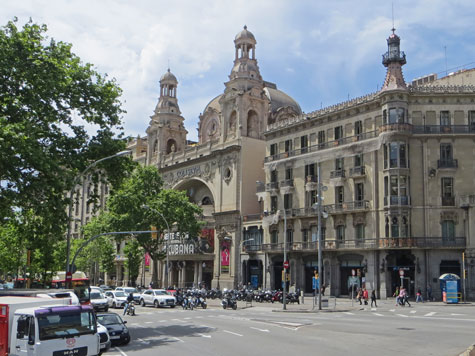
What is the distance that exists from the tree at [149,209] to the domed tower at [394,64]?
26.3 m

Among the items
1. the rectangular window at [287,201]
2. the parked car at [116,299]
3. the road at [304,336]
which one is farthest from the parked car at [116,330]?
the rectangular window at [287,201]

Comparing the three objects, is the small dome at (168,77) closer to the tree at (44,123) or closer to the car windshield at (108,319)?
the tree at (44,123)

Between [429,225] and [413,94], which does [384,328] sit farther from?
[413,94]

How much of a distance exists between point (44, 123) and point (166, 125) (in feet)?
181

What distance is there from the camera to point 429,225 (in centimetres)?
4672

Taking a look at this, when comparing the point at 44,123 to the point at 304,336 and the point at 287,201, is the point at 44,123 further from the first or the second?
the point at 287,201

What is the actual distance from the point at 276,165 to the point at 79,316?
147ft

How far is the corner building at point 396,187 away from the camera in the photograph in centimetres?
4628

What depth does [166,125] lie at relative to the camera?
8019 centimetres

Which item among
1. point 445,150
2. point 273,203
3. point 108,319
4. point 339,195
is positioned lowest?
point 108,319

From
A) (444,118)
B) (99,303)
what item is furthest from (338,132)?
(99,303)

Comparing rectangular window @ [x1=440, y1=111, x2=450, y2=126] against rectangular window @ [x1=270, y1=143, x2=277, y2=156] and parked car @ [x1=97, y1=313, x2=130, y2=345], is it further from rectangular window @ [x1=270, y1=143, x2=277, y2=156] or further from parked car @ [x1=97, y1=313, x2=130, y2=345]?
parked car @ [x1=97, y1=313, x2=130, y2=345]

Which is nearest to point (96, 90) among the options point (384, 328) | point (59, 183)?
point (59, 183)

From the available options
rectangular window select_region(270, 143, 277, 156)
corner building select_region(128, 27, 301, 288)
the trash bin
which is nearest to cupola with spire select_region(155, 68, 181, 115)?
corner building select_region(128, 27, 301, 288)
